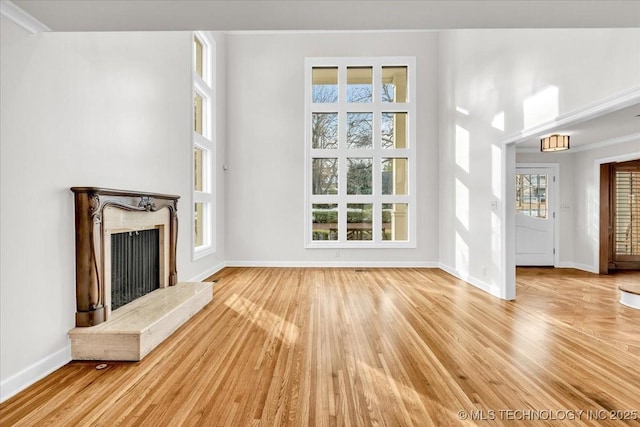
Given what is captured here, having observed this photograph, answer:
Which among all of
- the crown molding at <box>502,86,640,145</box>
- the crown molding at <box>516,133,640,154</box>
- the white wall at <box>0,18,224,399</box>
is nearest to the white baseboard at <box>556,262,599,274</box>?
the crown molding at <box>516,133,640,154</box>

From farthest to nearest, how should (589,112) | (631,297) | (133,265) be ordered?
(631,297) → (133,265) → (589,112)

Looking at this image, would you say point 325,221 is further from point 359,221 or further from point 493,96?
point 493,96

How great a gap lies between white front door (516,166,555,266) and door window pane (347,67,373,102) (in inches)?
139

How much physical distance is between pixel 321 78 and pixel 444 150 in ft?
9.58

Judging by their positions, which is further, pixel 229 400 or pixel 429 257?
pixel 429 257

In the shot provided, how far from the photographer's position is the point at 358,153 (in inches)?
255

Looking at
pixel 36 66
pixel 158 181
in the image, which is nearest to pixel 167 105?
pixel 158 181

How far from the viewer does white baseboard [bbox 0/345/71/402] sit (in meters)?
1.88

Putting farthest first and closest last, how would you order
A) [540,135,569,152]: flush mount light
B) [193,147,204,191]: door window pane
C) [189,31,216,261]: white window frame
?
1. [189,31,216,261]: white window frame
2. [193,147,204,191]: door window pane
3. [540,135,569,152]: flush mount light

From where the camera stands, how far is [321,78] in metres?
6.51

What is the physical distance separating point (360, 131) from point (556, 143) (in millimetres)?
3362

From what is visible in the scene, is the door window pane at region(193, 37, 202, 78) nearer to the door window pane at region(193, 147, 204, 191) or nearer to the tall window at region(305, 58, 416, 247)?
the door window pane at region(193, 147, 204, 191)

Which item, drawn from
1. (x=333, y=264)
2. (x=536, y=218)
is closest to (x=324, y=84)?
(x=333, y=264)

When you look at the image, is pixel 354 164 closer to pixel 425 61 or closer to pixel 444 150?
pixel 444 150
